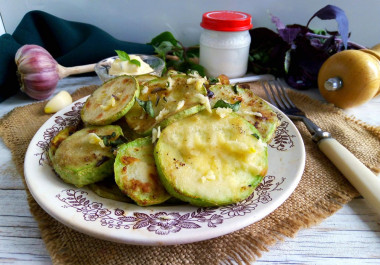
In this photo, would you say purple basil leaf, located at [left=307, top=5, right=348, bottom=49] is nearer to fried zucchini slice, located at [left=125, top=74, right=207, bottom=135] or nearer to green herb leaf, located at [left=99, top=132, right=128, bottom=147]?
fried zucchini slice, located at [left=125, top=74, right=207, bottom=135]

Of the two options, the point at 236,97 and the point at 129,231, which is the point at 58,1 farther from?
the point at 129,231

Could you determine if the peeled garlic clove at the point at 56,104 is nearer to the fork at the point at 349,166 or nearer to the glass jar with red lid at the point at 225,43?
the glass jar with red lid at the point at 225,43

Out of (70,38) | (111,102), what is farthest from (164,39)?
(111,102)

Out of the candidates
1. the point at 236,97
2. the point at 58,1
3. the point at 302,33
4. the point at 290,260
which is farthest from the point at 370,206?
the point at 58,1

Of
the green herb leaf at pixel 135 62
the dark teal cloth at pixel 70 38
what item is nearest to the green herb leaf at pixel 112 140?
the green herb leaf at pixel 135 62

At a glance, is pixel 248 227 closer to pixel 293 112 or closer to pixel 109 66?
pixel 293 112
